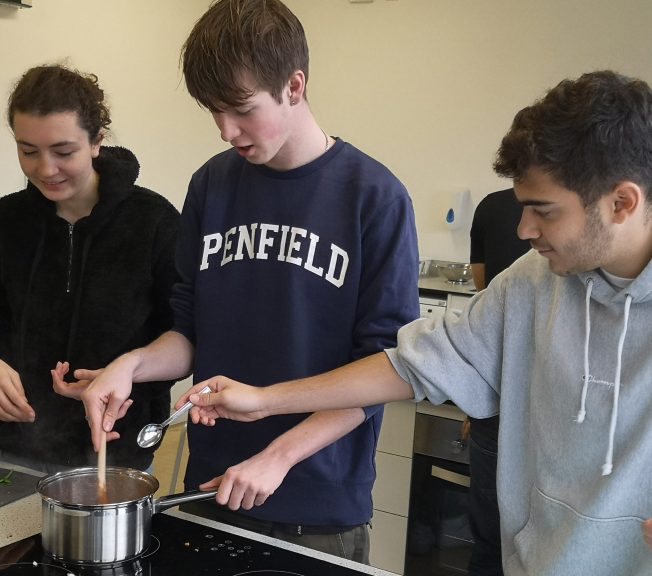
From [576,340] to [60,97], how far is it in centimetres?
108

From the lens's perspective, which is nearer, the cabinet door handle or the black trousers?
the black trousers

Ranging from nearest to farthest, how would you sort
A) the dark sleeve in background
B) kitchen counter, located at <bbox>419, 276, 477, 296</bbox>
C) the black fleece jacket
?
the black fleece jacket → the dark sleeve in background → kitchen counter, located at <bbox>419, 276, 477, 296</bbox>

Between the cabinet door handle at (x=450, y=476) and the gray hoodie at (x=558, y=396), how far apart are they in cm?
183

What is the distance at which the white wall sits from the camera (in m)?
3.64

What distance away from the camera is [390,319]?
4.22 ft

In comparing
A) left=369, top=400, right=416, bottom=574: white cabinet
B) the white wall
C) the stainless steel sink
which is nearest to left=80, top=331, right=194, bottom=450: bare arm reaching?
left=369, top=400, right=416, bottom=574: white cabinet

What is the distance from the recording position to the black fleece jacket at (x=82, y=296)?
1.64 m

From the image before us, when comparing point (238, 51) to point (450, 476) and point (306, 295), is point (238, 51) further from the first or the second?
point (450, 476)

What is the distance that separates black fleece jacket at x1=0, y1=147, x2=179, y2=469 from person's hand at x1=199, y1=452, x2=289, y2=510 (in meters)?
0.57

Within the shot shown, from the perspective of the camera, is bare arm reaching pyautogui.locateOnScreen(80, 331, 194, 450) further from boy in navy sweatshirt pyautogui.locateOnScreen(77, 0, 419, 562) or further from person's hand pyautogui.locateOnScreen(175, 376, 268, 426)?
person's hand pyautogui.locateOnScreen(175, 376, 268, 426)

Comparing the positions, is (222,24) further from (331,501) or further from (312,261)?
(331,501)

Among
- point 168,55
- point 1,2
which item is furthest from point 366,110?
point 1,2

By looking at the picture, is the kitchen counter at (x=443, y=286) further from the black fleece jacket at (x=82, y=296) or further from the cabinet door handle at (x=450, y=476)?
the black fleece jacket at (x=82, y=296)

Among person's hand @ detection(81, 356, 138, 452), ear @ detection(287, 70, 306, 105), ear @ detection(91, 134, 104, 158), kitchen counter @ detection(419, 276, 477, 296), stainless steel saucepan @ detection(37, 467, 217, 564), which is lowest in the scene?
stainless steel saucepan @ detection(37, 467, 217, 564)
